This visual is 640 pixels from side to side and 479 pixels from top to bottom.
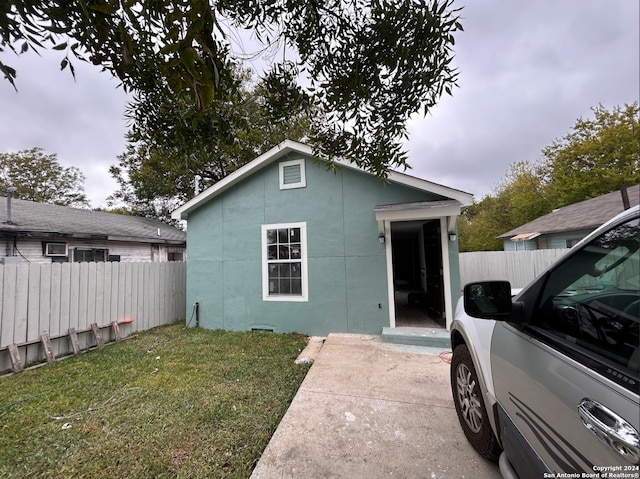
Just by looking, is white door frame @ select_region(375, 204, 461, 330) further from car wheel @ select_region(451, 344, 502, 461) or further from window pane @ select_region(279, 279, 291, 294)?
car wheel @ select_region(451, 344, 502, 461)

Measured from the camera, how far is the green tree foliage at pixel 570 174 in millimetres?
14734

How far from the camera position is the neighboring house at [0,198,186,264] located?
24.8 feet

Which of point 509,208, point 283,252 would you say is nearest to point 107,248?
point 283,252

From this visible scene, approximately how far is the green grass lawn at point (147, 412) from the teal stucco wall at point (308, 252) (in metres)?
1.37

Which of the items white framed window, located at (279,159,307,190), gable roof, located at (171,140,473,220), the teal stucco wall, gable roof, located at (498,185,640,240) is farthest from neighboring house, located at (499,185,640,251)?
white framed window, located at (279,159,307,190)

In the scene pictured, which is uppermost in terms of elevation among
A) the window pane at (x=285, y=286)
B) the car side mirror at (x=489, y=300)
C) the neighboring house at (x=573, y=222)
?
the neighboring house at (x=573, y=222)

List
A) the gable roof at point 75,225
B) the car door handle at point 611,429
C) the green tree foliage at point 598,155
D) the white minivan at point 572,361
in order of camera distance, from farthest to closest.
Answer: the green tree foliage at point 598,155 → the gable roof at point 75,225 → the white minivan at point 572,361 → the car door handle at point 611,429

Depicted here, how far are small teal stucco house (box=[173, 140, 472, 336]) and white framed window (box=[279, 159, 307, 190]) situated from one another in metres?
0.02

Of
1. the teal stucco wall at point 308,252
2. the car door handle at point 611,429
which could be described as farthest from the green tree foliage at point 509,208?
the car door handle at point 611,429

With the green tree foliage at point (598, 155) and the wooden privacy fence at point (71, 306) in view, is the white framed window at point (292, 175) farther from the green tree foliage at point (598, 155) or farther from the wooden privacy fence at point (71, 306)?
the green tree foliage at point (598, 155)

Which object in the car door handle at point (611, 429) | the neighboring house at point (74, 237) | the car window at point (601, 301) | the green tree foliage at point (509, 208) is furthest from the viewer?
the green tree foliage at point (509, 208)

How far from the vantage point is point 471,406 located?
7.27 feet

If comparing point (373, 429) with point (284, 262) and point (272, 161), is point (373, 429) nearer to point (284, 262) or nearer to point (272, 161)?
point (284, 262)

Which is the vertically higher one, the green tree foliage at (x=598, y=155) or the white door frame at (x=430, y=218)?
the green tree foliage at (x=598, y=155)
